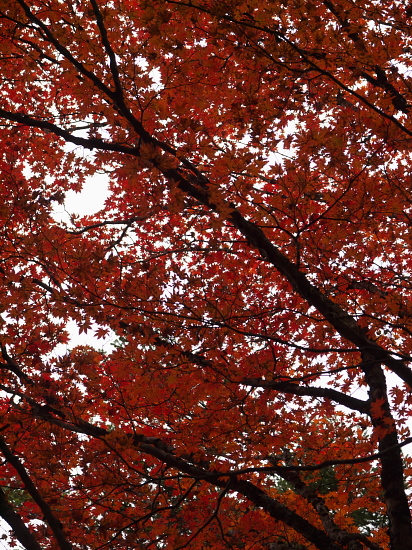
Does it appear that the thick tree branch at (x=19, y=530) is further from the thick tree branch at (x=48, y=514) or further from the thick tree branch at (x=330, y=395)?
the thick tree branch at (x=330, y=395)

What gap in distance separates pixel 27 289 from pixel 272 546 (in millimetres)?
4274

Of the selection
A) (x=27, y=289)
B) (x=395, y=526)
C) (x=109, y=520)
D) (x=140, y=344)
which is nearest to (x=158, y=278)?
(x=140, y=344)

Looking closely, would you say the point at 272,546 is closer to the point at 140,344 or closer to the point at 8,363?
the point at 140,344

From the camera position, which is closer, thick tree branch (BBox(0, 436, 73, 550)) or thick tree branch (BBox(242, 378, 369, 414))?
thick tree branch (BBox(0, 436, 73, 550))

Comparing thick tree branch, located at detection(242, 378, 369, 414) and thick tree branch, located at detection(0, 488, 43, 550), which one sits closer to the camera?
thick tree branch, located at detection(0, 488, 43, 550)

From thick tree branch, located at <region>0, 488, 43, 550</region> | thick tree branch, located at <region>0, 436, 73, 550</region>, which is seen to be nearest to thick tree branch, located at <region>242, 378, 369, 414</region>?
thick tree branch, located at <region>0, 436, 73, 550</region>

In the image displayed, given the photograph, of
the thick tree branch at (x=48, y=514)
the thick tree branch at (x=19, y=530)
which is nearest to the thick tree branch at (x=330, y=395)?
the thick tree branch at (x=48, y=514)

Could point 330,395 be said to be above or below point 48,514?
above

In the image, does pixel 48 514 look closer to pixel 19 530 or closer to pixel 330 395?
pixel 19 530

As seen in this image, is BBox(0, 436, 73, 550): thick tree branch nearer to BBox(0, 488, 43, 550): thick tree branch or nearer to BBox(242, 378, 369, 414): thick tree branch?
BBox(0, 488, 43, 550): thick tree branch

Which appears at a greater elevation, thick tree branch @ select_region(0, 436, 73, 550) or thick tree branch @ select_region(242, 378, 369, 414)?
Answer: thick tree branch @ select_region(242, 378, 369, 414)

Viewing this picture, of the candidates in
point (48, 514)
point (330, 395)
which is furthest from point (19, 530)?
point (330, 395)

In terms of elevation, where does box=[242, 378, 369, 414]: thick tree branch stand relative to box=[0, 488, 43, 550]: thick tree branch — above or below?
above

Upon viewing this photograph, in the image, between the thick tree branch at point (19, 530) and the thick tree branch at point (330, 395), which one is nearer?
the thick tree branch at point (19, 530)
